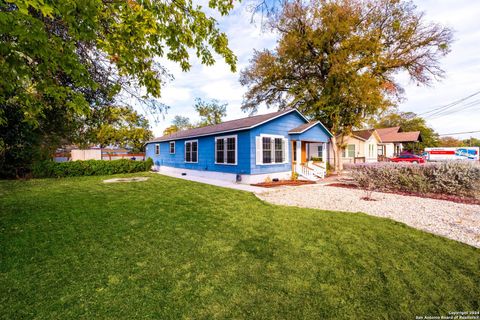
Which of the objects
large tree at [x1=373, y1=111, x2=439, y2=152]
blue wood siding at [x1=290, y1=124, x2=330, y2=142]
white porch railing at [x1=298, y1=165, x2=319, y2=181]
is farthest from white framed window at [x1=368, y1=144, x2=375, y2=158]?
white porch railing at [x1=298, y1=165, x2=319, y2=181]

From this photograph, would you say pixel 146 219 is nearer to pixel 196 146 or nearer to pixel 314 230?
pixel 314 230

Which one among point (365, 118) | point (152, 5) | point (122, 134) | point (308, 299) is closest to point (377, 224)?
point (308, 299)

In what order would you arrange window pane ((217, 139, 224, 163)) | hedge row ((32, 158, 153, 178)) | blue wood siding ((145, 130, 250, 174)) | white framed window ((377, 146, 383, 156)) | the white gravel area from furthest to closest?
1. white framed window ((377, 146, 383, 156))
2. hedge row ((32, 158, 153, 178))
3. window pane ((217, 139, 224, 163))
4. blue wood siding ((145, 130, 250, 174))
5. the white gravel area

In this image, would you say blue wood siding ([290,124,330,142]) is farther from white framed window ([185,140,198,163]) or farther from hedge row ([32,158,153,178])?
hedge row ([32,158,153,178])

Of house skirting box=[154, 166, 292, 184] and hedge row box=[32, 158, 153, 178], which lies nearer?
house skirting box=[154, 166, 292, 184]

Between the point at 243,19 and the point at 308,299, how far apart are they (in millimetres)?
4975

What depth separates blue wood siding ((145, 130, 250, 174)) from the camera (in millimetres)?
11711

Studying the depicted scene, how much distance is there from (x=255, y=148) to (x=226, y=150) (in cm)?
212

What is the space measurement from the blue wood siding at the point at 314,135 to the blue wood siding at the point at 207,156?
398 centimetres

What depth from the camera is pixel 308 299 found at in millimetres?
2494

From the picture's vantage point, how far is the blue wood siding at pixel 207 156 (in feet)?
38.4

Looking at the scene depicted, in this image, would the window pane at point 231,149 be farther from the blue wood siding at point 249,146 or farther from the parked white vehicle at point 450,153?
the parked white vehicle at point 450,153

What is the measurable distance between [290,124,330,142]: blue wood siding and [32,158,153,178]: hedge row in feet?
43.4

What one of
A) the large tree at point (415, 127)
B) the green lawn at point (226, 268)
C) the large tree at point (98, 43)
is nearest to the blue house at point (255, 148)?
the green lawn at point (226, 268)
